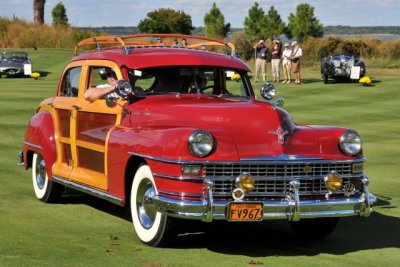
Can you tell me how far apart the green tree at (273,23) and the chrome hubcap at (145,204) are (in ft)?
302

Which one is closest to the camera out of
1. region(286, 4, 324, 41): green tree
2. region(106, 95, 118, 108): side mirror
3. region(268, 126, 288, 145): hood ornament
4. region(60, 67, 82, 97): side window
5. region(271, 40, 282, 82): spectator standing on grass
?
region(268, 126, 288, 145): hood ornament

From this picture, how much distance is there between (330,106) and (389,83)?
7506 millimetres

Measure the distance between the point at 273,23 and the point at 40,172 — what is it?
304ft

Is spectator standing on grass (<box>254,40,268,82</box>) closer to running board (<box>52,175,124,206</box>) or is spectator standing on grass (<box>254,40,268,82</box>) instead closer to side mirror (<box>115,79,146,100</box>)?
running board (<box>52,175,124,206</box>)

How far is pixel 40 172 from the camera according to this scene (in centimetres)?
1020

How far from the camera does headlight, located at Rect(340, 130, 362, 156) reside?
761cm

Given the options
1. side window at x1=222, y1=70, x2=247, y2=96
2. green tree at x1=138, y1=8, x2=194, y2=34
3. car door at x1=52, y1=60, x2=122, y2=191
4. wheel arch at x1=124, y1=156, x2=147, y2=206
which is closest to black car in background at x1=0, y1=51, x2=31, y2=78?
car door at x1=52, y1=60, x2=122, y2=191

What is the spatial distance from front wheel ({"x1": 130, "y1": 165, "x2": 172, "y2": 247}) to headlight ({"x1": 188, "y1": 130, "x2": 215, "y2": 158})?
533 mm

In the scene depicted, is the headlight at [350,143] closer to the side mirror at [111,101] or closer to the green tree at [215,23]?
the side mirror at [111,101]

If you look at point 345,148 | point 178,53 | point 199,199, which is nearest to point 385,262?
point 345,148

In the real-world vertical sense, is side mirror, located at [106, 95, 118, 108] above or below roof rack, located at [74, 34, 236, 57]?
below

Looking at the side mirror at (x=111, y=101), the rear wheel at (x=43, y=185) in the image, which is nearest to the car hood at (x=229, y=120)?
the side mirror at (x=111, y=101)

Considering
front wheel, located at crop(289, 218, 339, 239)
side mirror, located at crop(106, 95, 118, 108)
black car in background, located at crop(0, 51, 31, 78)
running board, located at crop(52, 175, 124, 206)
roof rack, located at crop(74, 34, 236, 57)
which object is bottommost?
black car in background, located at crop(0, 51, 31, 78)

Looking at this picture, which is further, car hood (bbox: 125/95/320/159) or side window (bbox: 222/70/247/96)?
side window (bbox: 222/70/247/96)
